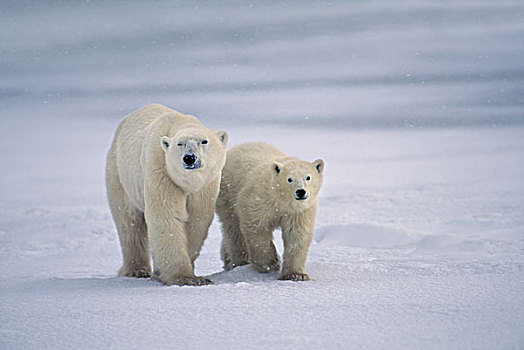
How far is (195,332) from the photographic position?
10.7 feet

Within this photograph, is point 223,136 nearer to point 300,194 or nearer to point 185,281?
point 300,194

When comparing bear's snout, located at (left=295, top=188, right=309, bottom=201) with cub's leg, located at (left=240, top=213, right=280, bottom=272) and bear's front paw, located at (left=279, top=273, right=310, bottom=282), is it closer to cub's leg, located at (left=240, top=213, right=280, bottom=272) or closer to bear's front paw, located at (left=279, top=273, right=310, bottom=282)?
cub's leg, located at (left=240, top=213, right=280, bottom=272)

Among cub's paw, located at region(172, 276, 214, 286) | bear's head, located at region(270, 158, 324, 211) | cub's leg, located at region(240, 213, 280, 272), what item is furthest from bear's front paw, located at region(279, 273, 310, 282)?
cub's paw, located at region(172, 276, 214, 286)

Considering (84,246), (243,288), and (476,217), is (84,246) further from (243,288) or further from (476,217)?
(476,217)

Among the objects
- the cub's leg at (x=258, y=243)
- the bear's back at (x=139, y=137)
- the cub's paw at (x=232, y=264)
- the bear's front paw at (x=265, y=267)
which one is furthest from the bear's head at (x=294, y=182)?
the cub's paw at (x=232, y=264)

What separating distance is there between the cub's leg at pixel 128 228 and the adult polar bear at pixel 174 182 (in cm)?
24

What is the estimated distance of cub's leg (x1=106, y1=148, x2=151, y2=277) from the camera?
6277 millimetres

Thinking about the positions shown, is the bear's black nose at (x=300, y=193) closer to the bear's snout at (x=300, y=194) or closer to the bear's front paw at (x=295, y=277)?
the bear's snout at (x=300, y=194)

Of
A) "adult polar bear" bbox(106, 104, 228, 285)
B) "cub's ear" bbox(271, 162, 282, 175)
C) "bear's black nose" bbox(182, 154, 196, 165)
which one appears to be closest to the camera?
"bear's black nose" bbox(182, 154, 196, 165)

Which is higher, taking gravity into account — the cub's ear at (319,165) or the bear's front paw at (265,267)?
the cub's ear at (319,165)

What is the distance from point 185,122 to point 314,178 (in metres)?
1.39

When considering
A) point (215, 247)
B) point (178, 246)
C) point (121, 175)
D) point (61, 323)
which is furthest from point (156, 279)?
point (215, 247)

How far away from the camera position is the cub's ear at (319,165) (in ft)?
19.1

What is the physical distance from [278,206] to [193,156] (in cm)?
119
